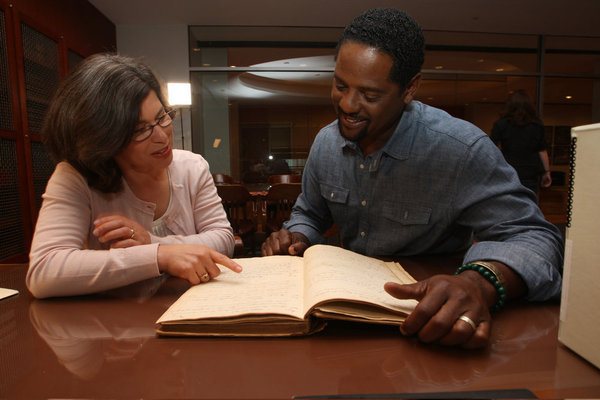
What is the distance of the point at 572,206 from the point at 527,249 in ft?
0.97

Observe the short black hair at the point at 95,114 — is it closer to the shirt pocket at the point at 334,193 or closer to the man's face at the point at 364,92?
the man's face at the point at 364,92

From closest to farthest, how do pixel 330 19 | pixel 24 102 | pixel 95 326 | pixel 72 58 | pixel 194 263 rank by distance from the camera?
pixel 95 326
pixel 194 263
pixel 24 102
pixel 72 58
pixel 330 19

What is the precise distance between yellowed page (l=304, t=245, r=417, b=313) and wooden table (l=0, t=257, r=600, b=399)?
54 millimetres

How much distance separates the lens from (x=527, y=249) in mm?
747

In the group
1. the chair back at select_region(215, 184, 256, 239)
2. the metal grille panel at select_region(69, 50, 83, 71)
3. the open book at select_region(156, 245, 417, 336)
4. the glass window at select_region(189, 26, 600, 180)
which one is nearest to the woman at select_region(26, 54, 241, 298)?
the open book at select_region(156, 245, 417, 336)

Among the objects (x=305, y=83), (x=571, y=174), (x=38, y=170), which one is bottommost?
(x=38, y=170)

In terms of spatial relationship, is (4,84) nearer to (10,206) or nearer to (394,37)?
(10,206)

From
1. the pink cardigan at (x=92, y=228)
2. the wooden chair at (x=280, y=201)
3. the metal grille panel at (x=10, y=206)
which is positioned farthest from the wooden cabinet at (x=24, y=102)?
the pink cardigan at (x=92, y=228)

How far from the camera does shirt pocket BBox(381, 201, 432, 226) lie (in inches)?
44.3

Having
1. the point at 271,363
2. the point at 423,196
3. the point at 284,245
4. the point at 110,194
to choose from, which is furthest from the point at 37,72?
the point at 271,363

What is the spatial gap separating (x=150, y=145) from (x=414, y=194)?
77cm

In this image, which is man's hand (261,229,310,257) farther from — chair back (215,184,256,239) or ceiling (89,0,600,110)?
ceiling (89,0,600,110)

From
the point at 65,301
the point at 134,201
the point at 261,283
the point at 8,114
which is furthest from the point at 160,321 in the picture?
the point at 8,114

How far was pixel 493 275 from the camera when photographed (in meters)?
0.66
